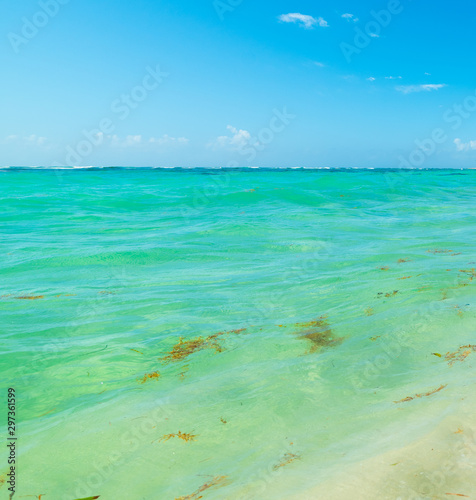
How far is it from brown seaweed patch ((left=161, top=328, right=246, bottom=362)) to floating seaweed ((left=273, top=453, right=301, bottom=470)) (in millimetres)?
1933

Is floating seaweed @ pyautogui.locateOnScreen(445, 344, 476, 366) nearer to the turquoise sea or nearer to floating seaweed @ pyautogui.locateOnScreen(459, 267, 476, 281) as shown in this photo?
the turquoise sea

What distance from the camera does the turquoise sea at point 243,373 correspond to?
244cm

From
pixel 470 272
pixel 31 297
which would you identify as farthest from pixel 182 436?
pixel 470 272

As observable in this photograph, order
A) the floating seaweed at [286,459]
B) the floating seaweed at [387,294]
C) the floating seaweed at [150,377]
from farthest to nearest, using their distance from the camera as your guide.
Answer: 1. the floating seaweed at [387,294]
2. the floating seaweed at [150,377]
3. the floating seaweed at [286,459]

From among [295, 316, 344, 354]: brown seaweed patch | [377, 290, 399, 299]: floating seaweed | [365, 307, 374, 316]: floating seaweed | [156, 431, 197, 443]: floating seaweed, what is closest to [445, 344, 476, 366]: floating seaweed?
[295, 316, 344, 354]: brown seaweed patch

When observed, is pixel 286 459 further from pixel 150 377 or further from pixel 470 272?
pixel 470 272

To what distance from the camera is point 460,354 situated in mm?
3848

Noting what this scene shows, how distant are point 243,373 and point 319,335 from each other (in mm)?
1146

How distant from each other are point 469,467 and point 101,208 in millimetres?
19226

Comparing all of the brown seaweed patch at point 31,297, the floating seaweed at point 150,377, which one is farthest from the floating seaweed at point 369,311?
the brown seaweed patch at point 31,297

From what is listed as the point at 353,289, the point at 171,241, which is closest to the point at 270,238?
the point at 171,241

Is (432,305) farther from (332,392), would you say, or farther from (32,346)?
(32,346)

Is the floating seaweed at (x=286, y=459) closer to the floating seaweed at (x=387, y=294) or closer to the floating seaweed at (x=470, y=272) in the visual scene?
the floating seaweed at (x=387, y=294)

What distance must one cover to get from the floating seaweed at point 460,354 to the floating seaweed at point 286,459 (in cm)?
188
